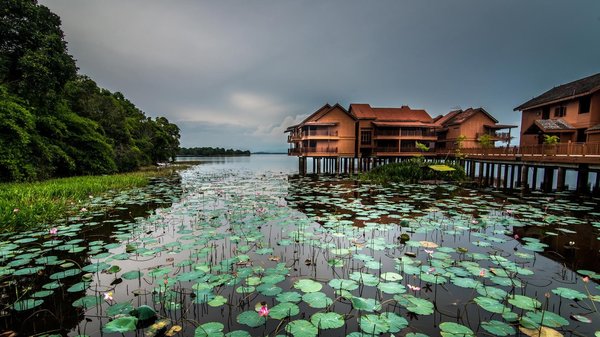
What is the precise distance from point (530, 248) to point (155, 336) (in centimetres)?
686

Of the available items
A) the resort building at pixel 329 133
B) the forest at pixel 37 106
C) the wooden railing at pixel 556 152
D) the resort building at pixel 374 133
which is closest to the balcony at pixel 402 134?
the resort building at pixel 374 133

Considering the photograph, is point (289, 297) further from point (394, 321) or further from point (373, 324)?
point (394, 321)

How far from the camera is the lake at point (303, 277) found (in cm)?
295

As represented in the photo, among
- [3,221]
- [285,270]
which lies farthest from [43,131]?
[285,270]

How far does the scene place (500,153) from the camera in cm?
2038

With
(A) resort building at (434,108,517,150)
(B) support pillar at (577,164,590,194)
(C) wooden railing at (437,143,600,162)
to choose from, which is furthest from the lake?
(A) resort building at (434,108,517,150)

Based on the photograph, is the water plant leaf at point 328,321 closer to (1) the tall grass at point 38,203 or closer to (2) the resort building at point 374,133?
(1) the tall grass at point 38,203

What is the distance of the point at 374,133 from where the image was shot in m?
33.2

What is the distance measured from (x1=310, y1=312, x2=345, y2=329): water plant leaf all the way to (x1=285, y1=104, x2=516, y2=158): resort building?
28299 mm

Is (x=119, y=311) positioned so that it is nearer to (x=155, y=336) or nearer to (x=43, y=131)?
(x=155, y=336)

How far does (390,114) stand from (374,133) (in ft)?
15.8

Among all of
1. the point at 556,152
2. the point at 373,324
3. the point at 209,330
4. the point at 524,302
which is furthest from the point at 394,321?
the point at 556,152

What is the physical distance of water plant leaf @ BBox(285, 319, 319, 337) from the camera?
2.66 meters

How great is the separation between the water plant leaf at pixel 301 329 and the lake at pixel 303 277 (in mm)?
12
